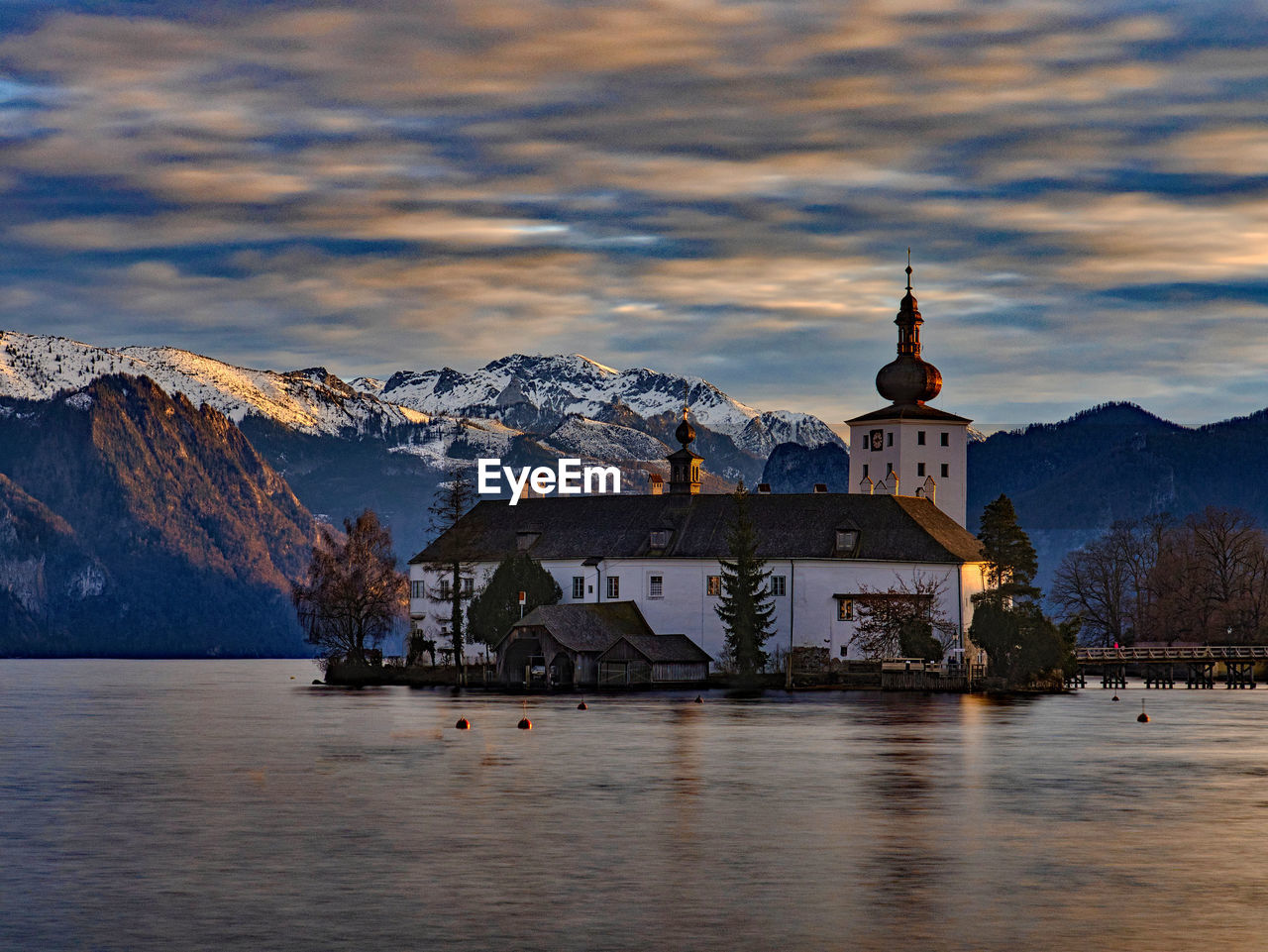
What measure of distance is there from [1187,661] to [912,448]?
29481 mm

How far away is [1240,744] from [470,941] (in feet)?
172

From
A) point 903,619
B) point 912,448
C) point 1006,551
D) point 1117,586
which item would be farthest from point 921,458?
point 903,619

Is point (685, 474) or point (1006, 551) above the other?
point (685, 474)

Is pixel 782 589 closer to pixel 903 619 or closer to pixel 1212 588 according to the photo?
pixel 903 619

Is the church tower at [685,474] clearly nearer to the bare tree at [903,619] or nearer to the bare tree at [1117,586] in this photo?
the bare tree at [903,619]

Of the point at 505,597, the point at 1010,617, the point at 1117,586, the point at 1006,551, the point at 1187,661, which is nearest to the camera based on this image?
the point at 1010,617

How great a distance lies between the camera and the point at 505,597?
129 meters

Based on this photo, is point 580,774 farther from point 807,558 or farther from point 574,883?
point 807,558

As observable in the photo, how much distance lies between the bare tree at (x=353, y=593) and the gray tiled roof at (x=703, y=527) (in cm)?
374

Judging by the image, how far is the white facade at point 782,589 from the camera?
126 m

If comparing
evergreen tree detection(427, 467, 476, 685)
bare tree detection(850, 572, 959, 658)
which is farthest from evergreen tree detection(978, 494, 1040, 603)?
evergreen tree detection(427, 467, 476, 685)

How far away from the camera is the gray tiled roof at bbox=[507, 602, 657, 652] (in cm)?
12100

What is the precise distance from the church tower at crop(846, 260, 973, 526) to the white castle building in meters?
13.2

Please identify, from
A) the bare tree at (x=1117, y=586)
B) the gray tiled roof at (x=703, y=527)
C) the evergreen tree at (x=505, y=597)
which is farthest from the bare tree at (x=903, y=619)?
the bare tree at (x=1117, y=586)
